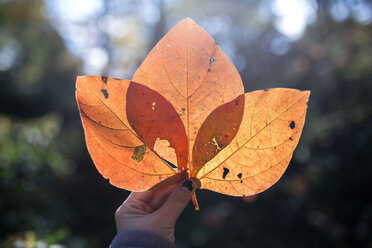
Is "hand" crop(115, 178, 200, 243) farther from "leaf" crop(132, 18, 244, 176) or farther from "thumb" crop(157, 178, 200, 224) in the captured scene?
"leaf" crop(132, 18, 244, 176)

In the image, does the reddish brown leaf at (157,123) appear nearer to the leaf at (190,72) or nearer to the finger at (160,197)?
the leaf at (190,72)

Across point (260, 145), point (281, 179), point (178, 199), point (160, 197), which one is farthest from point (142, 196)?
point (281, 179)

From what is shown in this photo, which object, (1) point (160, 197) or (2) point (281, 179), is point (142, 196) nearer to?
(1) point (160, 197)

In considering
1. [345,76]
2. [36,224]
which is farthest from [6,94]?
[345,76]

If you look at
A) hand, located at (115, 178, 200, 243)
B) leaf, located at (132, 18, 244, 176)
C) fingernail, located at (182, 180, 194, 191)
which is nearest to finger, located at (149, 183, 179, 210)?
hand, located at (115, 178, 200, 243)

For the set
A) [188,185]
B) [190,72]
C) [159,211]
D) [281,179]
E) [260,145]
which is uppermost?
[190,72]

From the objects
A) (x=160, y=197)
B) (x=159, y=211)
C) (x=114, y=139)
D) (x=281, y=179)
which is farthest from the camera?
(x=281, y=179)
